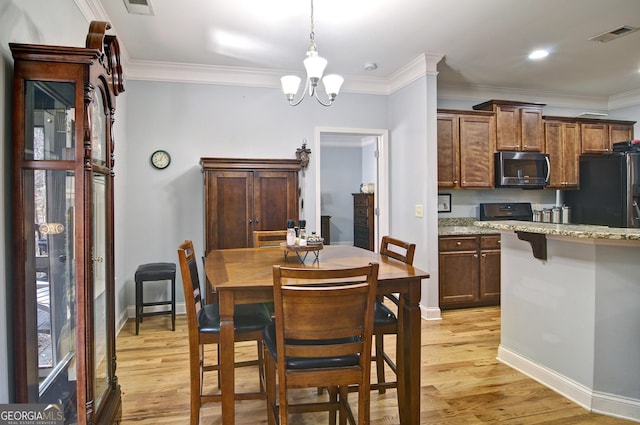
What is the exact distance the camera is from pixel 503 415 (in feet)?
7.34

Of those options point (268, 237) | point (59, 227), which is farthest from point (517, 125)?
point (59, 227)

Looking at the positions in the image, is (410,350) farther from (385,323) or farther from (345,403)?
(345,403)

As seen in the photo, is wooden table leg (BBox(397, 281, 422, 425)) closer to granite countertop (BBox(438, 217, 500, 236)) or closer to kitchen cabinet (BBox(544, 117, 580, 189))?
granite countertop (BBox(438, 217, 500, 236))

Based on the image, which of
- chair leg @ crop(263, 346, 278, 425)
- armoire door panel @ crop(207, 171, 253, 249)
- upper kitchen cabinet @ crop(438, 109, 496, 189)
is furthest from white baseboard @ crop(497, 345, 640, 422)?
armoire door panel @ crop(207, 171, 253, 249)

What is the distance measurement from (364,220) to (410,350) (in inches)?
226

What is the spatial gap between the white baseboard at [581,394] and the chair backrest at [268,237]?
2.05 meters

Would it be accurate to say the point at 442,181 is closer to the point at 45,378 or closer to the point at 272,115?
the point at 272,115

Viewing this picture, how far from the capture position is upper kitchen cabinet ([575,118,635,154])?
5066mm

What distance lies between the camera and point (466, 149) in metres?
4.48

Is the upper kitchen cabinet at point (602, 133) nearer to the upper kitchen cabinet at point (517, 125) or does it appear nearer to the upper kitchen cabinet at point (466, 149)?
the upper kitchen cabinet at point (517, 125)

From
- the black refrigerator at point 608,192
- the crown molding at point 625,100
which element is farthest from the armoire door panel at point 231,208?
the crown molding at point 625,100

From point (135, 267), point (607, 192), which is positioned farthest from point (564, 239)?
point (135, 267)

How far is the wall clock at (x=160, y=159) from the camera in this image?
4.12 metres

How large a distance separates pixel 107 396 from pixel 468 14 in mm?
3491
